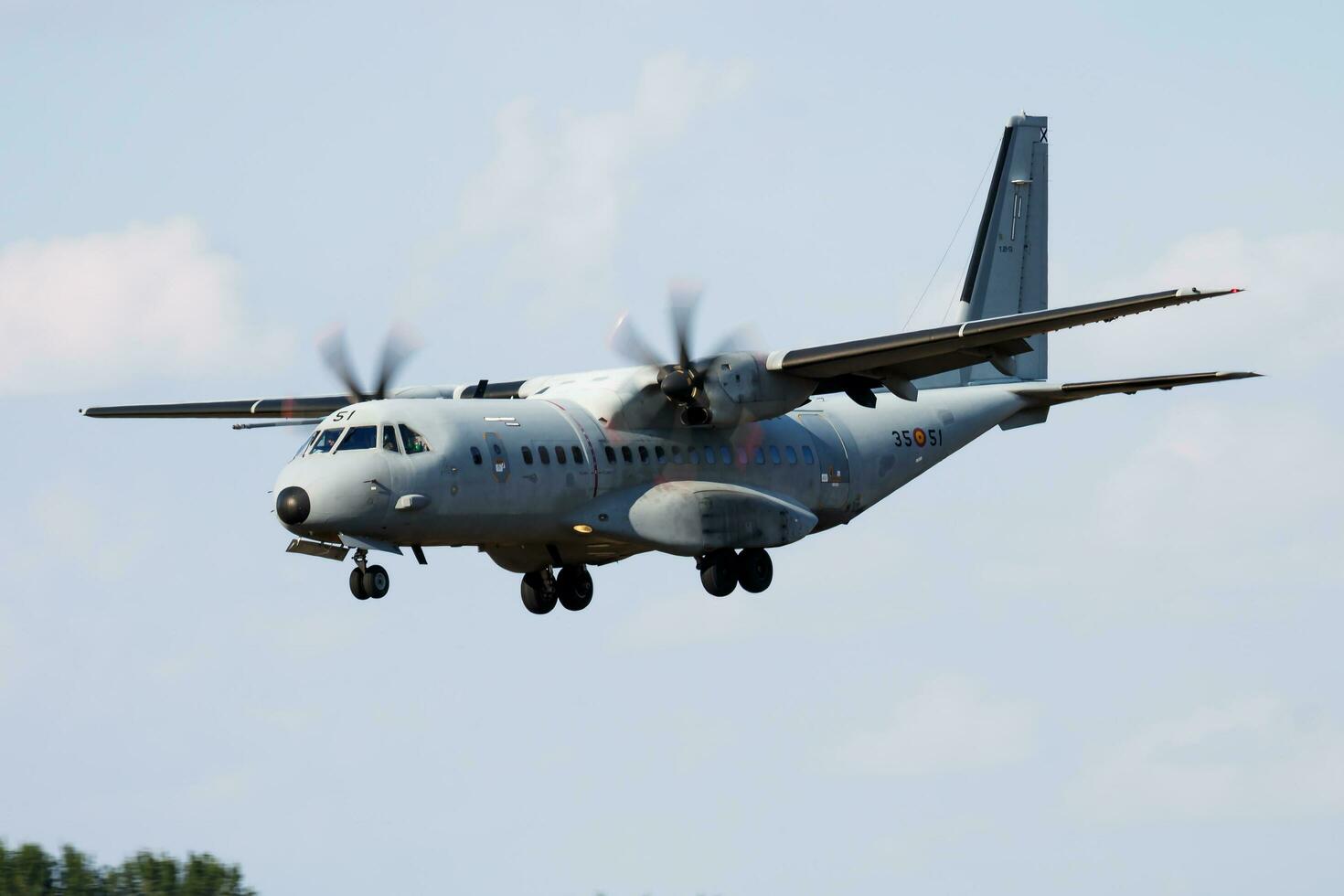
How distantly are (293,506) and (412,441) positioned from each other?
172 cm

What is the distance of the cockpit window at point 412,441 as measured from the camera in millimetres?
24750

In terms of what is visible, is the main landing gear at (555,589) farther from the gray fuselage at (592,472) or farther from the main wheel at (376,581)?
the main wheel at (376,581)

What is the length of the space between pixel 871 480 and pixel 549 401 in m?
5.38

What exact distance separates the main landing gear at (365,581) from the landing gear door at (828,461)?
7.15m

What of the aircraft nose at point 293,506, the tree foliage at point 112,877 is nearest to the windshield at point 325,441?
the aircraft nose at point 293,506

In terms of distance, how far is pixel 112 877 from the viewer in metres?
47.2

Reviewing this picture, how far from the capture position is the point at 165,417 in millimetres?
31531

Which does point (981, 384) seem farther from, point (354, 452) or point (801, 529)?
point (354, 452)

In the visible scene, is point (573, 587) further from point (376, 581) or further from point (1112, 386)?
point (1112, 386)

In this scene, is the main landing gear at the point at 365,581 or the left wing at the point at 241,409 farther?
the left wing at the point at 241,409

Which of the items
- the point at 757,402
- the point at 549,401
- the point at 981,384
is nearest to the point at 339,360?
the point at 549,401

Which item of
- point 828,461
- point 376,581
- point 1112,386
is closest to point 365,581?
point 376,581

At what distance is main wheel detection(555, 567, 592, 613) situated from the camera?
28.9m

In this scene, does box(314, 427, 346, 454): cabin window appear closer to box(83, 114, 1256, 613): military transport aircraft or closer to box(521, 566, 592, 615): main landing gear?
box(83, 114, 1256, 613): military transport aircraft
